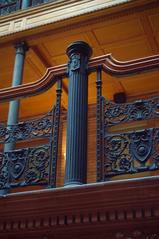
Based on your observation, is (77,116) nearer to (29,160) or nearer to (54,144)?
(54,144)

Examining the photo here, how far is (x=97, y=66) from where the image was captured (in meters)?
5.56

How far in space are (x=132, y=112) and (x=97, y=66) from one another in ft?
2.56

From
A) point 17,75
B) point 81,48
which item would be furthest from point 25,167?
point 17,75

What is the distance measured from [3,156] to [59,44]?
5119 mm

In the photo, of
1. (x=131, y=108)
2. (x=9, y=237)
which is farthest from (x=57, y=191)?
(x=131, y=108)

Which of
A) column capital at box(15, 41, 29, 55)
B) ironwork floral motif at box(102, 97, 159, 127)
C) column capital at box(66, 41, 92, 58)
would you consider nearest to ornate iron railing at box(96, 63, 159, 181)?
ironwork floral motif at box(102, 97, 159, 127)

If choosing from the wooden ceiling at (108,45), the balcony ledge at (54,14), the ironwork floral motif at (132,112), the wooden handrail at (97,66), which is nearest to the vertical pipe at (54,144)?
the wooden handrail at (97,66)

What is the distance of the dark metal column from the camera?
4.93 meters

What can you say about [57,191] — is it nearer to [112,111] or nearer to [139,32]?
[112,111]

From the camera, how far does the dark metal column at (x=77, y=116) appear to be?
493 centimetres

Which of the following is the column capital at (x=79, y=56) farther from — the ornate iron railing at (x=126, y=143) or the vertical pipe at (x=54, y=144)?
the ornate iron railing at (x=126, y=143)

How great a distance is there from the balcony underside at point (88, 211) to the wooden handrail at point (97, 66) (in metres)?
1.48

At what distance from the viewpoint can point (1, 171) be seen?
5.40 m

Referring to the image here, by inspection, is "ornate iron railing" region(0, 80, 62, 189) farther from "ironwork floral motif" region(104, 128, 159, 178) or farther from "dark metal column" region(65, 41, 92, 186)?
"ironwork floral motif" region(104, 128, 159, 178)
